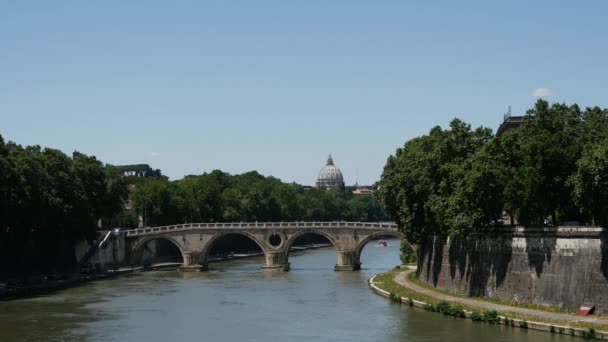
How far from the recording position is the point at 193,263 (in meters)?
104

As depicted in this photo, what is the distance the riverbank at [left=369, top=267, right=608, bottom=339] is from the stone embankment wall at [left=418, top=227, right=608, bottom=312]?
1.09m

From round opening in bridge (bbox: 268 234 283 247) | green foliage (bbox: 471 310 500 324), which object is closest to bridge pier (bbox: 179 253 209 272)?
round opening in bridge (bbox: 268 234 283 247)

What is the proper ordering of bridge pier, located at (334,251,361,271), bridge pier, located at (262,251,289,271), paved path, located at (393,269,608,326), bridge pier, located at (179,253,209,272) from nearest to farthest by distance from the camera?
paved path, located at (393,269,608,326)
bridge pier, located at (334,251,361,271)
bridge pier, located at (262,251,289,271)
bridge pier, located at (179,253,209,272)

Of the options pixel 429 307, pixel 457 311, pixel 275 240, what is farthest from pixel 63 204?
pixel 457 311

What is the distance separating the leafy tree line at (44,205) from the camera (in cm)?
8006

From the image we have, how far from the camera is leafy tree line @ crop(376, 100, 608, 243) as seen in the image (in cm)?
5306

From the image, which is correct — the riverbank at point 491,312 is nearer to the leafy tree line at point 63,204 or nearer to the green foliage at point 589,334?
the green foliage at point 589,334

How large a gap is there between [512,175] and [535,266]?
6.09m

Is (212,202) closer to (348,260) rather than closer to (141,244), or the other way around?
(141,244)

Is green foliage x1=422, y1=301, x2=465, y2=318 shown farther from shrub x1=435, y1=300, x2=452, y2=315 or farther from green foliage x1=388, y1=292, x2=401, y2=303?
green foliage x1=388, y1=292, x2=401, y2=303

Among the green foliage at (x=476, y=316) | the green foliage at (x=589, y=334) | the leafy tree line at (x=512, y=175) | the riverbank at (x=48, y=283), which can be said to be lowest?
the green foliage at (x=589, y=334)

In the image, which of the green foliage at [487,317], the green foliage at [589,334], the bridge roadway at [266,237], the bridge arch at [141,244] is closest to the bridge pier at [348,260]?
the bridge roadway at [266,237]

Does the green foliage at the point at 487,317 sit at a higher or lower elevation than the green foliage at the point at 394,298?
lower

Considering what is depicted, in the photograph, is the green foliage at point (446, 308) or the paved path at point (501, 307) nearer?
the paved path at point (501, 307)
